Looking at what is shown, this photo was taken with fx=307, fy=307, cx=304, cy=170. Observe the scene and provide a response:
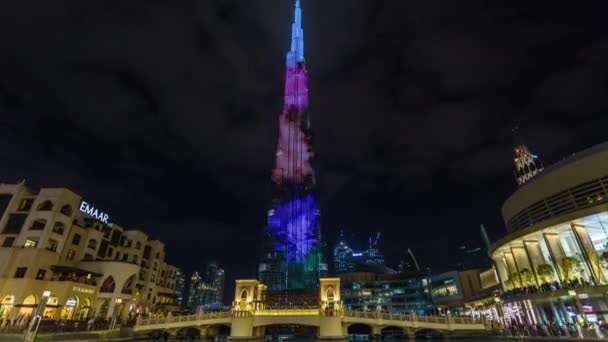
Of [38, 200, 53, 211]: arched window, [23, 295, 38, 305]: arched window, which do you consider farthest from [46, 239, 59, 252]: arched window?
[23, 295, 38, 305]: arched window

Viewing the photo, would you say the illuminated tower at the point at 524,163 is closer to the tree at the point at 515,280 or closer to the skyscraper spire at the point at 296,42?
the tree at the point at 515,280

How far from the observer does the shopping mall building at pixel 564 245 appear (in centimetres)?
3117

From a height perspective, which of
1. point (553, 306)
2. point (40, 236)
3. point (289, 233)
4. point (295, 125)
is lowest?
point (553, 306)

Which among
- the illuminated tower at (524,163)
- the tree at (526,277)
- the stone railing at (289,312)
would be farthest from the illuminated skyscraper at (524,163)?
the stone railing at (289,312)

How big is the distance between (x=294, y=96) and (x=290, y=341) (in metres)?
82.7

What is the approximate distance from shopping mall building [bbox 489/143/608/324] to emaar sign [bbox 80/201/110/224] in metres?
66.4

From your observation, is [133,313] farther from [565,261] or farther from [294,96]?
[294,96]

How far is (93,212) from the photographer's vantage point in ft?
183


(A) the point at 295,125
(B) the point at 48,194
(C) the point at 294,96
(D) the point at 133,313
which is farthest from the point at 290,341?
(C) the point at 294,96

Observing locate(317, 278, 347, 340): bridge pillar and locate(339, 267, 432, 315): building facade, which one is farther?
locate(339, 267, 432, 315): building facade

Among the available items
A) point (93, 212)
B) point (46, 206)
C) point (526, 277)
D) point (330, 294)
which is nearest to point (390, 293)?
point (330, 294)

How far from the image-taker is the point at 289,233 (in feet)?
313

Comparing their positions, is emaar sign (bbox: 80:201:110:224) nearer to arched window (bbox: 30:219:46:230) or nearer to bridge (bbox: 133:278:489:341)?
arched window (bbox: 30:219:46:230)

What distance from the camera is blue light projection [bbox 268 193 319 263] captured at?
306 ft
